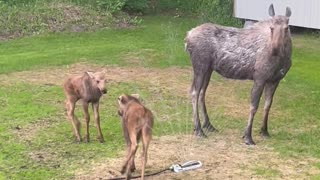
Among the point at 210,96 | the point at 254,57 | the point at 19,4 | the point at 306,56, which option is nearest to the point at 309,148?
the point at 254,57

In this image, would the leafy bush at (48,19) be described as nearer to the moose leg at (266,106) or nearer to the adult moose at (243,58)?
the adult moose at (243,58)

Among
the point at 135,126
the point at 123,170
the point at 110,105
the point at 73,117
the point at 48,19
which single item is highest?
the point at 135,126

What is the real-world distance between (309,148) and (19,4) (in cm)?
1496

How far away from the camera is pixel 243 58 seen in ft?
27.0

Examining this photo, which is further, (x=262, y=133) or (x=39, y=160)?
(x=262, y=133)

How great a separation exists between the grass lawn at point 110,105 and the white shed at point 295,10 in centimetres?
53

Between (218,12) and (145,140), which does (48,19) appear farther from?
(145,140)

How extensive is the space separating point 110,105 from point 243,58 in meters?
2.81

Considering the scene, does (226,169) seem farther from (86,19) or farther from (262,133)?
(86,19)

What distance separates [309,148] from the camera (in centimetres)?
799

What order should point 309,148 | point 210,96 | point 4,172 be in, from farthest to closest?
point 210,96 < point 309,148 < point 4,172

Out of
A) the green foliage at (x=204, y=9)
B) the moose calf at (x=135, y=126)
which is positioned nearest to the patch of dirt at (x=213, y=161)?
the moose calf at (x=135, y=126)

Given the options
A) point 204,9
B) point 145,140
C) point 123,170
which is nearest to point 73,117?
point 123,170

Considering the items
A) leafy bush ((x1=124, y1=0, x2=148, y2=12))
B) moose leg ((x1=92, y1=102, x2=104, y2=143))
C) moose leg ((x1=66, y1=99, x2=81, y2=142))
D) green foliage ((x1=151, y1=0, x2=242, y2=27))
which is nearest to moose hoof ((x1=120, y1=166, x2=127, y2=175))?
moose leg ((x1=92, y1=102, x2=104, y2=143))
